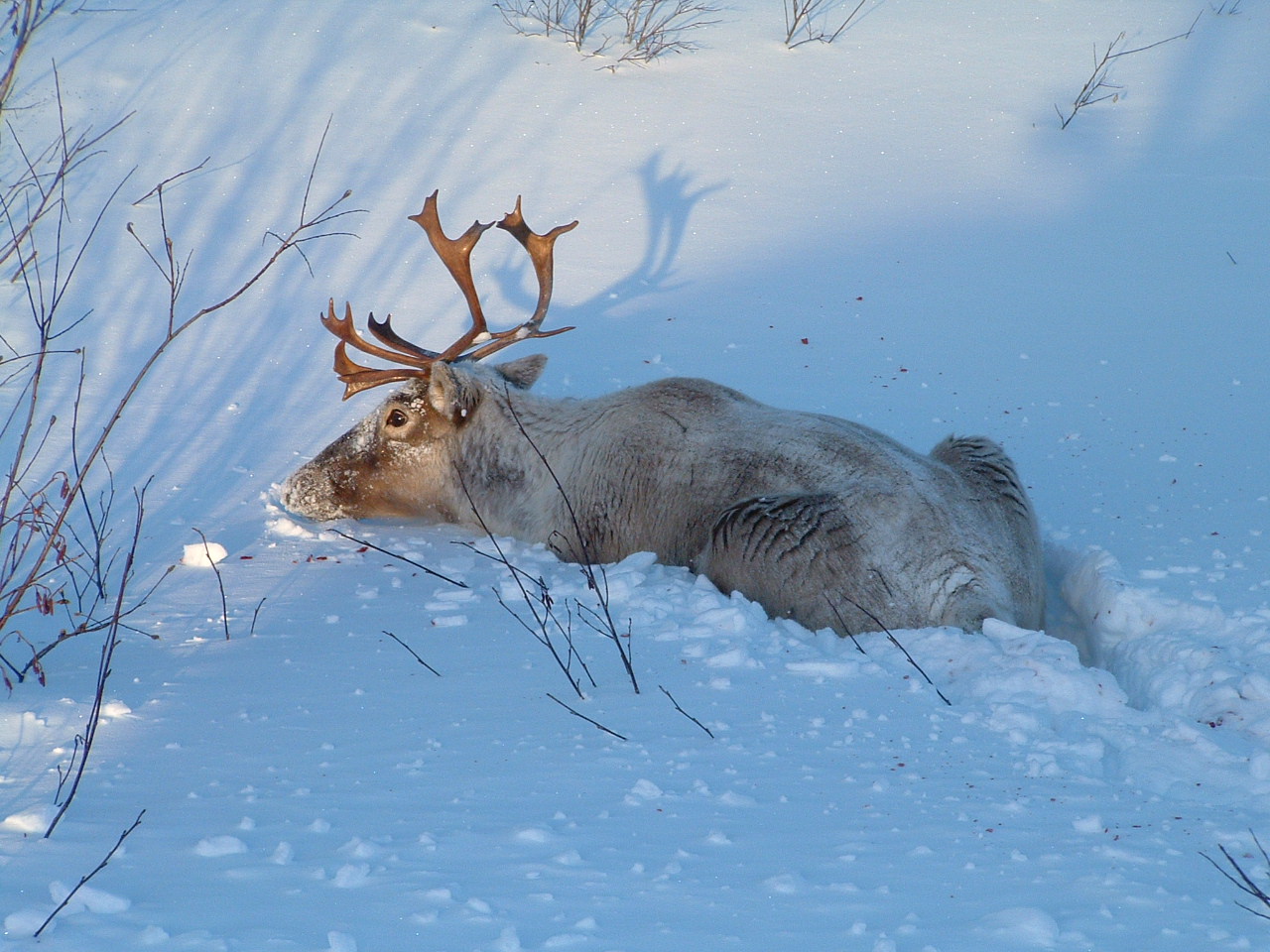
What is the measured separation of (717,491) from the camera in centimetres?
540

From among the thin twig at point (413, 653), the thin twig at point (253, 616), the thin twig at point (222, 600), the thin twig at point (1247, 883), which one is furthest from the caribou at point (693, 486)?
the thin twig at point (1247, 883)

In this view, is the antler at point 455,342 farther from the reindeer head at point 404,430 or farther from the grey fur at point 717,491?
the grey fur at point 717,491

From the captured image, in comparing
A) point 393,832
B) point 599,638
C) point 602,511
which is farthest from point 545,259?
point 393,832

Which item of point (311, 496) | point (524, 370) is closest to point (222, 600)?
point (311, 496)

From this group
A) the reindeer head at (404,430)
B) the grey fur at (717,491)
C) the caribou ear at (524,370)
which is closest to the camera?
the grey fur at (717,491)

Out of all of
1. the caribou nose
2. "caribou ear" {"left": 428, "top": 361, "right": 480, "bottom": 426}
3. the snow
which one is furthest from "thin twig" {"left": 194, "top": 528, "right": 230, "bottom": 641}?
"caribou ear" {"left": 428, "top": 361, "right": 480, "bottom": 426}

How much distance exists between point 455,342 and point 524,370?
44 cm

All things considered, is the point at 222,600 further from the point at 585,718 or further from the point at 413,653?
the point at 585,718

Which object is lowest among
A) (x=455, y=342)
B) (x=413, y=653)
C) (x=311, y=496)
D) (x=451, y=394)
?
(x=413, y=653)

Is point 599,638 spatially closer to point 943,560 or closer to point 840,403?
point 943,560

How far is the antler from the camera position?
6.44 metres

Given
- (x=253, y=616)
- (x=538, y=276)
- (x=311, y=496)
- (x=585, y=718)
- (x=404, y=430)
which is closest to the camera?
(x=585, y=718)

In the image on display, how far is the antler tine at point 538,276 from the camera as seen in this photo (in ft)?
21.7

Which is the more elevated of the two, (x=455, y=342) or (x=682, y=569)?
(x=455, y=342)
